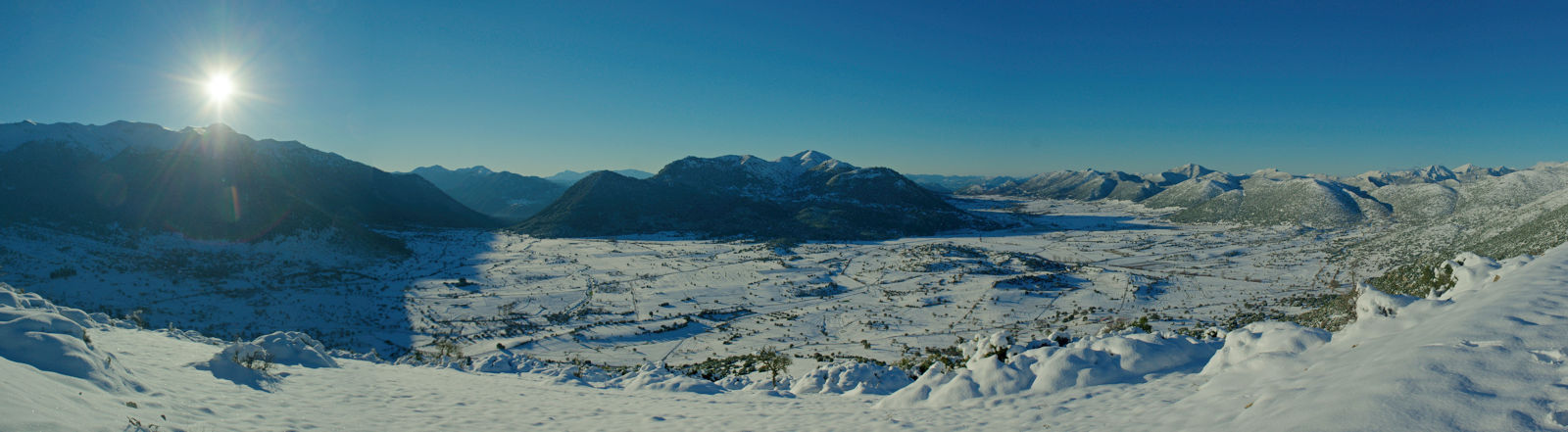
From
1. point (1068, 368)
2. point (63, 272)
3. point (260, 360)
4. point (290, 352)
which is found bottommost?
point (63, 272)

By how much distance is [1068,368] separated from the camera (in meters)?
12.3

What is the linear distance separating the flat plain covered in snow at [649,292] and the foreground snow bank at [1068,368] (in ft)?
66.8

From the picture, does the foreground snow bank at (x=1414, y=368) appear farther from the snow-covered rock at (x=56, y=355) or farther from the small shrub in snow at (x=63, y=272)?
the small shrub in snow at (x=63, y=272)

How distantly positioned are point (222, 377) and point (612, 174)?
133783mm

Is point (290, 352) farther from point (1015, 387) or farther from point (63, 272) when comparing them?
point (63, 272)

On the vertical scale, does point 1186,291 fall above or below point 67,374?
below

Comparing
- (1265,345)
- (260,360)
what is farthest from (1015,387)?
(260,360)

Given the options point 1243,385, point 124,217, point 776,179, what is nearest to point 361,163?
point 124,217

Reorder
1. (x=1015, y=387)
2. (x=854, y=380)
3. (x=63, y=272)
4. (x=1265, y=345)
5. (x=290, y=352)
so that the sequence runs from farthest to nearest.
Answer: (x=63, y=272), (x=854, y=380), (x=290, y=352), (x=1015, y=387), (x=1265, y=345)

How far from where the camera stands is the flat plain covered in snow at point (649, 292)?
39.2m

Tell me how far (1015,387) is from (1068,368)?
119 centimetres

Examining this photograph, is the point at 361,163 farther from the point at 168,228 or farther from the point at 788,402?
the point at 788,402

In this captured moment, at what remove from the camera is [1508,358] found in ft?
24.3

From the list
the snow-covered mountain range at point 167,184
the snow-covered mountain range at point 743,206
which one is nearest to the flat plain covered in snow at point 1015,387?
the snow-covered mountain range at point 167,184
